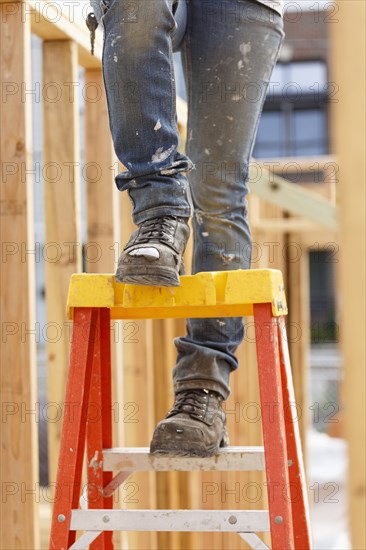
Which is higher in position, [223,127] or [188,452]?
[223,127]

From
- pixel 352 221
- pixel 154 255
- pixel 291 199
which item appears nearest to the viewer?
pixel 352 221

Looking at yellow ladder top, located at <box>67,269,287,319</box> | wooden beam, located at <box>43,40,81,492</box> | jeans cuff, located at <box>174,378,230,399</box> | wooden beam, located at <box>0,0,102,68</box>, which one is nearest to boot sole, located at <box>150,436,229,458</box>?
jeans cuff, located at <box>174,378,230,399</box>

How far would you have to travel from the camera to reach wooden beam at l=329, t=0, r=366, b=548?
2.47 feet

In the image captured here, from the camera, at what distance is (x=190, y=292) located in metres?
1.43

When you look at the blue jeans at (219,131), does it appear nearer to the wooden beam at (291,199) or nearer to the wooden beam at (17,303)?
the wooden beam at (17,303)

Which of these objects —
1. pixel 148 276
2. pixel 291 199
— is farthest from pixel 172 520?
pixel 291 199

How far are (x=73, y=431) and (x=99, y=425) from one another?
0.84 feet

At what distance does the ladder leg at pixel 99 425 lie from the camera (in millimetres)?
1676

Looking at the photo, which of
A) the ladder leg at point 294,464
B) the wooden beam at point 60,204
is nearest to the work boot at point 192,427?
the ladder leg at point 294,464

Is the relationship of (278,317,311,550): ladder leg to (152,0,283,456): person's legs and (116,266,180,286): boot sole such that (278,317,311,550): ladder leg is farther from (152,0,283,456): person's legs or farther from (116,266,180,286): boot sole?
(116,266,180,286): boot sole

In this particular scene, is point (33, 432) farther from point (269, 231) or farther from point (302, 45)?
point (302, 45)

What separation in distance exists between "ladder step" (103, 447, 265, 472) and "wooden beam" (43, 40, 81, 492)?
48 cm

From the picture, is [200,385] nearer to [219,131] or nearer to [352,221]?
[219,131]

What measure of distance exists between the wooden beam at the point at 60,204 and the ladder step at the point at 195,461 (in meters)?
0.48
